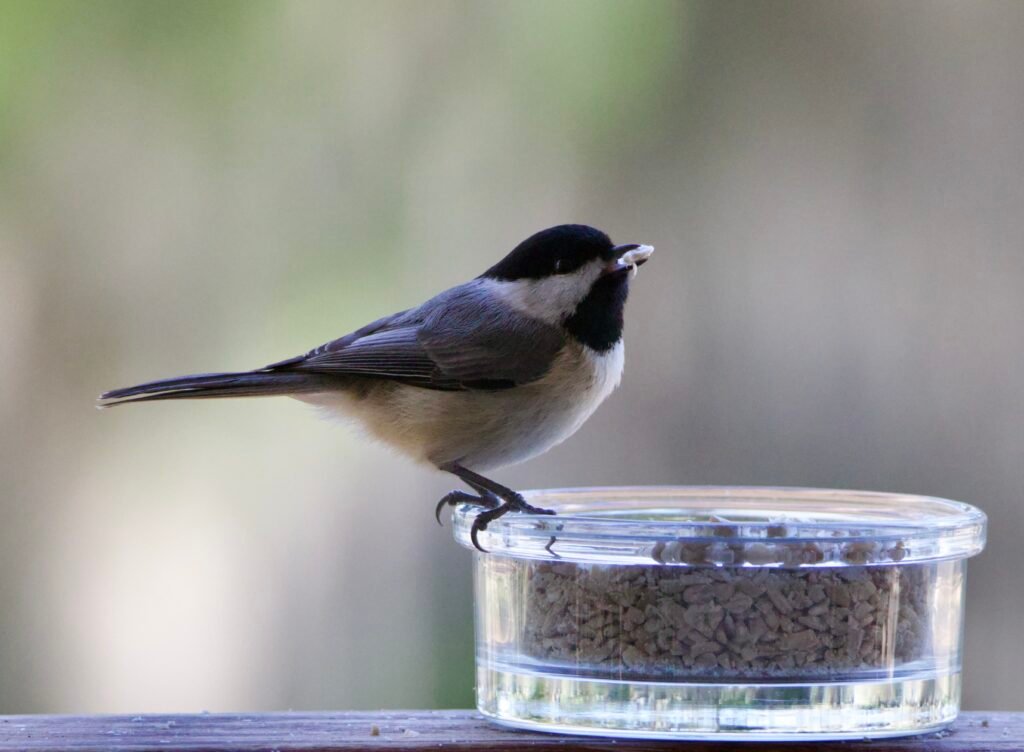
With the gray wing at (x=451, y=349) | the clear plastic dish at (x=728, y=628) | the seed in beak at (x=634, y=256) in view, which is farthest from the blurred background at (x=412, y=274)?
the clear plastic dish at (x=728, y=628)

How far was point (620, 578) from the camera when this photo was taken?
136 cm

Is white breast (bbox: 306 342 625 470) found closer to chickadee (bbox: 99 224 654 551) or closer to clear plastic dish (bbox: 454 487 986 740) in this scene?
chickadee (bbox: 99 224 654 551)

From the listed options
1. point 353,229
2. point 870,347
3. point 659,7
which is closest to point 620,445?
point 870,347

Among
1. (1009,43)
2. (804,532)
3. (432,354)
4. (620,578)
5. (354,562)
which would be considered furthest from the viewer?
(1009,43)

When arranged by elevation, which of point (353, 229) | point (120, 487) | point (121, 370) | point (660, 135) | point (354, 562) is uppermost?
point (660, 135)

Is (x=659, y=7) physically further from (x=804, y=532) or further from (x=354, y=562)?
(x=804, y=532)

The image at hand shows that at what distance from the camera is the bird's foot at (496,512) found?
1.48 metres

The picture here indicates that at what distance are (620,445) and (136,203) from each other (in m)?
1.42

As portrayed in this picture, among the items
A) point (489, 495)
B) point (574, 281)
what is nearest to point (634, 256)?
point (574, 281)

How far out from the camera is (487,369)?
2043mm

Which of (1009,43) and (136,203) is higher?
(1009,43)

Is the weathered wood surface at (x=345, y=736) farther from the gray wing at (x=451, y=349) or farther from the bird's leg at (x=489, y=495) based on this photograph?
the gray wing at (x=451, y=349)

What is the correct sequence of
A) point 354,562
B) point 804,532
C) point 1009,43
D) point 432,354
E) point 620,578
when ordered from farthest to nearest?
point 1009,43 → point 354,562 → point 432,354 → point 804,532 → point 620,578

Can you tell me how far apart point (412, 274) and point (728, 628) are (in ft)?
6.27
